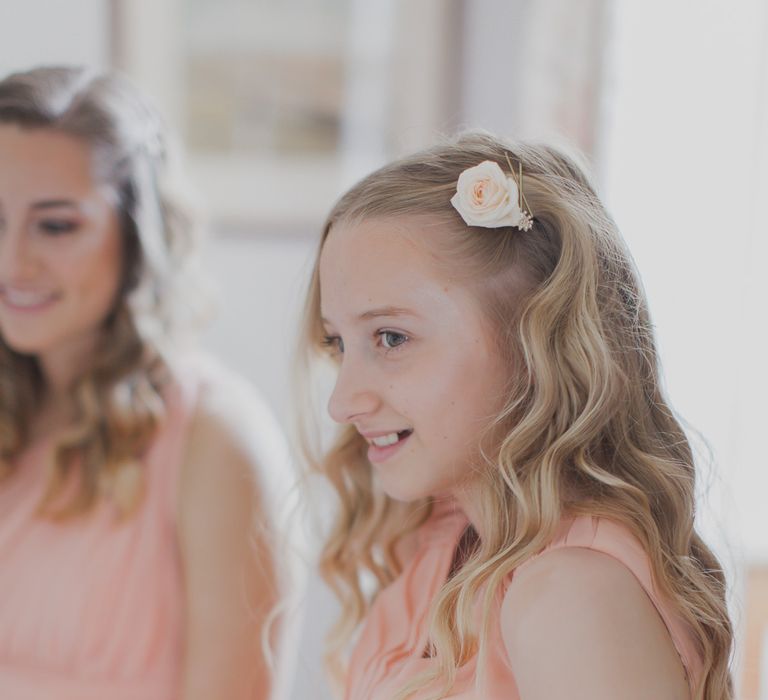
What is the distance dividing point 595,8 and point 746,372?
805 mm

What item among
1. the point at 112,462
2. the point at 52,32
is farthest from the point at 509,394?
the point at 52,32

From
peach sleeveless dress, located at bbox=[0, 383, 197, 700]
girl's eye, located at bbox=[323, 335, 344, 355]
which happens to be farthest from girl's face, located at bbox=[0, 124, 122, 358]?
girl's eye, located at bbox=[323, 335, 344, 355]

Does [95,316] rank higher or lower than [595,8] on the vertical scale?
lower

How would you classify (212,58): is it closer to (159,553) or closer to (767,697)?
(159,553)

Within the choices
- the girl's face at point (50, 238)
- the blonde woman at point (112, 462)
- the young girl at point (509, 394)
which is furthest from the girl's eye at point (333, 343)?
the girl's face at point (50, 238)

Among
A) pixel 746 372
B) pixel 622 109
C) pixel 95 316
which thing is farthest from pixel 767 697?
pixel 622 109

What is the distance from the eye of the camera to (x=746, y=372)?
1.82 m

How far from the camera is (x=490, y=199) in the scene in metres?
0.96

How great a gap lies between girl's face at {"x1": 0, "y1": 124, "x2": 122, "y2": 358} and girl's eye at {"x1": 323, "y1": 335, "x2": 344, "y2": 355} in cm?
46

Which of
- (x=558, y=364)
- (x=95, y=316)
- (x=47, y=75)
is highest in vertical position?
(x=47, y=75)

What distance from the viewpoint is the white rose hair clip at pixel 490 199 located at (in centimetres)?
96

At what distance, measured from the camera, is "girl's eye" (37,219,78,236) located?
4.66 feet

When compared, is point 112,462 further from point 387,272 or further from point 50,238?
point 387,272

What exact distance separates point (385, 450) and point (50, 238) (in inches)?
26.1
